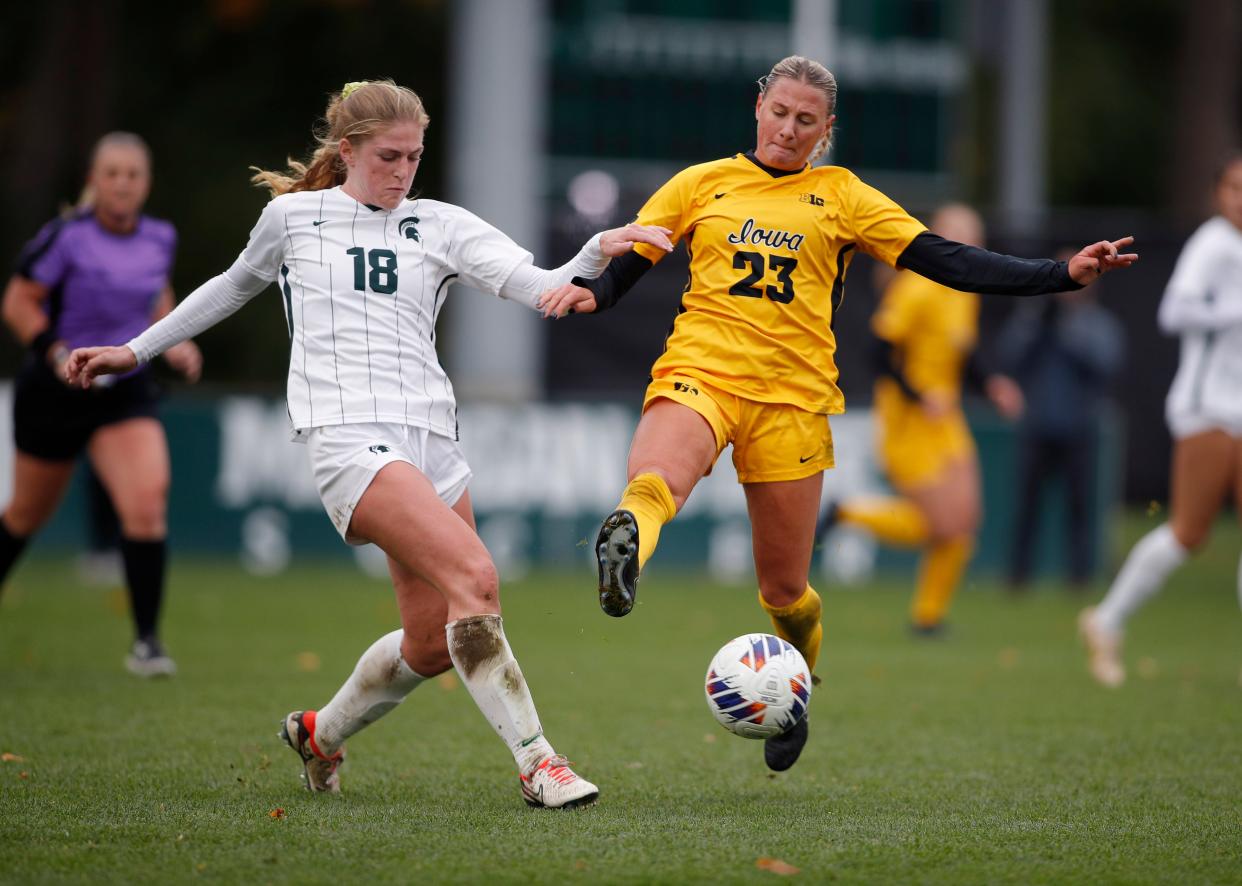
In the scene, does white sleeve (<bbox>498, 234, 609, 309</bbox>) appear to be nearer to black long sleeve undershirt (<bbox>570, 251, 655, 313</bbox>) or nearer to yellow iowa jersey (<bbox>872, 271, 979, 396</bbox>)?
black long sleeve undershirt (<bbox>570, 251, 655, 313</bbox>)

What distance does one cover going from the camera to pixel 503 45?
1641 cm

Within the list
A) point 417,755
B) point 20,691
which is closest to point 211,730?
point 417,755

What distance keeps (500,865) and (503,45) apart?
1271cm

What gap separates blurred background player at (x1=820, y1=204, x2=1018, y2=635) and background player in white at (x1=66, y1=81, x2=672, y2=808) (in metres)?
5.89

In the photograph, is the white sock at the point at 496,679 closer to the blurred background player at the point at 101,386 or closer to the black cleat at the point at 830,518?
the blurred background player at the point at 101,386

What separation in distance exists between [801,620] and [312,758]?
178cm

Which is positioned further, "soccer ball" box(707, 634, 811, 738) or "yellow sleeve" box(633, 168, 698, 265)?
"yellow sleeve" box(633, 168, 698, 265)

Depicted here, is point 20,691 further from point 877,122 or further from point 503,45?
point 877,122

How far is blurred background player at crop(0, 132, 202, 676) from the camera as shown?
8484mm

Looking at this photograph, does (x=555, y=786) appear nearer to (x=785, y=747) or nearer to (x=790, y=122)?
(x=785, y=747)

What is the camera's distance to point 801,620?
6281 mm

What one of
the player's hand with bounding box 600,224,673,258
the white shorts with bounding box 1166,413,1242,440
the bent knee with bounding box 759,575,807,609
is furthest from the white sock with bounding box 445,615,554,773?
the white shorts with bounding box 1166,413,1242,440

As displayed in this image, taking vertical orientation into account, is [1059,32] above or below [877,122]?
above

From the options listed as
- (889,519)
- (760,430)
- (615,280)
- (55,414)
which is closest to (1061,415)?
(889,519)
